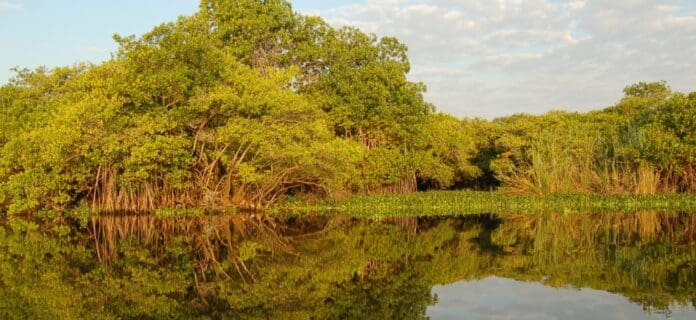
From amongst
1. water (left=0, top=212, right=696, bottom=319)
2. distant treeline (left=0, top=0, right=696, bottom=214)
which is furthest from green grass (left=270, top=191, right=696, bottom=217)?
water (left=0, top=212, right=696, bottom=319)

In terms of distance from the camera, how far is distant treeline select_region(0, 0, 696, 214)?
80.5 feet

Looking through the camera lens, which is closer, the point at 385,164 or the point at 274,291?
the point at 274,291

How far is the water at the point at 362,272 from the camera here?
9.20 meters

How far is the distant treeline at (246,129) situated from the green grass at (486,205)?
1195 mm

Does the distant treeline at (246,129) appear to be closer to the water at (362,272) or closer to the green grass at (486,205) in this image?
the green grass at (486,205)

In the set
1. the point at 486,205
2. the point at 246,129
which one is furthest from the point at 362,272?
the point at 486,205

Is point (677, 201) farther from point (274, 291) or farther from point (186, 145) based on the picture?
point (274, 291)

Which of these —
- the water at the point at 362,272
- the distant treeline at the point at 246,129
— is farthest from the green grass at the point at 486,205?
the water at the point at 362,272

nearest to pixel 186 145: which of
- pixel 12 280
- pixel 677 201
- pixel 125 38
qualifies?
pixel 125 38

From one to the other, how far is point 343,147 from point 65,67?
16.4 m

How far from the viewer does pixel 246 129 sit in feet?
80.3

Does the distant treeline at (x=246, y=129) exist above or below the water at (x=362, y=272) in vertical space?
above

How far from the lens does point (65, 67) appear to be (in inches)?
1291

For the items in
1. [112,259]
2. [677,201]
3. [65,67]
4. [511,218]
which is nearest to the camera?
[112,259]
